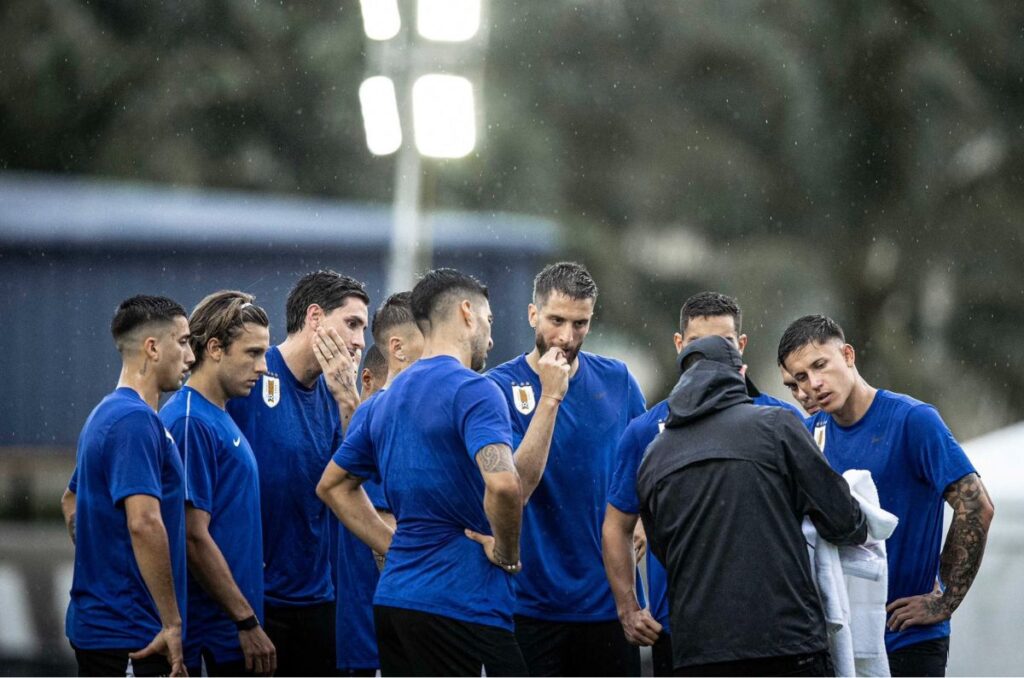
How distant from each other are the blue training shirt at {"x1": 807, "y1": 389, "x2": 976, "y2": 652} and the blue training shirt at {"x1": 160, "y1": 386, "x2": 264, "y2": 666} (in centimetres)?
163

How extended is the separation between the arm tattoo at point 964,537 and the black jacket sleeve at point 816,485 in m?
0.64

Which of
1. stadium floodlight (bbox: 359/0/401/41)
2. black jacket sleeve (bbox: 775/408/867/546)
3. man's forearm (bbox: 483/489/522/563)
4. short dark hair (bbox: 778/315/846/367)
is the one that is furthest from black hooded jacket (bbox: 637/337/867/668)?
stadium floodlight (bbox: 359/0/401/41)

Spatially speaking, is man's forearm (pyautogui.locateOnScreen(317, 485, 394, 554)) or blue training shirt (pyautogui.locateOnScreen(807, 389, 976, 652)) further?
blue training shirt (pyautogui.locateOnScreen(807, 389, 976, 652))

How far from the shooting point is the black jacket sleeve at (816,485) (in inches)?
116

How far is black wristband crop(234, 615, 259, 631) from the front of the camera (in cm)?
356

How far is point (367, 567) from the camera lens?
4.07 meters

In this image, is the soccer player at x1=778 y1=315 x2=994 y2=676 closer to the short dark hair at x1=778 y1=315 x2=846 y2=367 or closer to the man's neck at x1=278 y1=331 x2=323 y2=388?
the short dark hair at x1=778 y1=315 x2=846 y2=367

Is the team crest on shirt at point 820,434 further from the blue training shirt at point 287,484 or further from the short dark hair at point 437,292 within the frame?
the blue training shirt at point 287,484

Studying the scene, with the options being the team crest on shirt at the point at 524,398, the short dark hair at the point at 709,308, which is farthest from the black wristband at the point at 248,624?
the short dark hair at the point at 709,308

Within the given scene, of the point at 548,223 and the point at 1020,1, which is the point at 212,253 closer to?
the point at 548,223

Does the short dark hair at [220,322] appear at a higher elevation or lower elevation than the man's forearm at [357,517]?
higher

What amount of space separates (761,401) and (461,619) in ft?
3.97

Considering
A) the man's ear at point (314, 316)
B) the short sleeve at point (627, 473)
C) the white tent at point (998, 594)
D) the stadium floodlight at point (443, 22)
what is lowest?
the white tent at point (998, 594)

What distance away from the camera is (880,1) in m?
14.8
